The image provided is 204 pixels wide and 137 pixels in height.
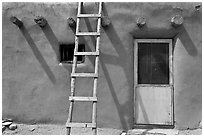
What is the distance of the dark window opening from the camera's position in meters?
5.65

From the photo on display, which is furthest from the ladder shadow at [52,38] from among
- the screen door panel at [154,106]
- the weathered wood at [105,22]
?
the screen door panel at [154,106]

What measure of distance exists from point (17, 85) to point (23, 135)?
38.0 inches

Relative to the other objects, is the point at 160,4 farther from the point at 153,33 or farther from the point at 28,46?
the point at 28,46

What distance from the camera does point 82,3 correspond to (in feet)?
18.5

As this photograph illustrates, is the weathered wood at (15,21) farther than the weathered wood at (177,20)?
Yes

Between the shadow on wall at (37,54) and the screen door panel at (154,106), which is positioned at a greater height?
the shadow on wall at (37,54)

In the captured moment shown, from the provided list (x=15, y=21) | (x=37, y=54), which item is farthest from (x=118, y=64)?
(x=15, y=21)

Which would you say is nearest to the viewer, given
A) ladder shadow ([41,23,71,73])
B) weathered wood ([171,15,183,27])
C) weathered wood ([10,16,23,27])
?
weathered wood ([171,15,183,27])

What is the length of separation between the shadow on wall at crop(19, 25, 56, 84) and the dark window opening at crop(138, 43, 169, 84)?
5.30 feet

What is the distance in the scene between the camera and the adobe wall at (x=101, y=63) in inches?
215

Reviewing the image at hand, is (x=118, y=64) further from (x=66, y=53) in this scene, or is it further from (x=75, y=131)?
(x=75, y=131)

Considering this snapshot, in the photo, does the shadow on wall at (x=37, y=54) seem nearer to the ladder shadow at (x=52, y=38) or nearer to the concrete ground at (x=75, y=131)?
the ladder shadow at (x=52, y=38)

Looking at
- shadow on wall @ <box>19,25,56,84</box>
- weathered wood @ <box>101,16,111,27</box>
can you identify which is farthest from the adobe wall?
weathered wood @ <box>101,16,111,27</box>

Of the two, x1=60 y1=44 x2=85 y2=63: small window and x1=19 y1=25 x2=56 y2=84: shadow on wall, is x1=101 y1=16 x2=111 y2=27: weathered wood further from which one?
x1=19 y1=25 x2=56 y2=84: shadow on wall
